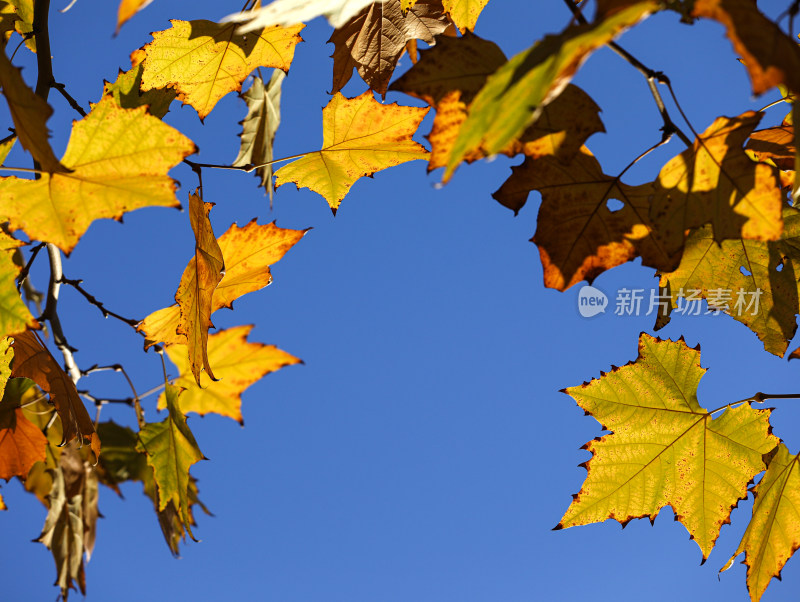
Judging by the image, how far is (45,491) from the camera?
127 cm

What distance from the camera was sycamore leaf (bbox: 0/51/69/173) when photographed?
16.3 inches

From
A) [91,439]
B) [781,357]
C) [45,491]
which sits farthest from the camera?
[45,491]

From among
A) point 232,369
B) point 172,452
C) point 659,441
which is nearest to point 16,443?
point 172,452

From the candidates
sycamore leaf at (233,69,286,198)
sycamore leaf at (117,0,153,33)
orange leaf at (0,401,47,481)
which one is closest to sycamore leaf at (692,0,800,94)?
sycamore leaf at (117,0,153,33)

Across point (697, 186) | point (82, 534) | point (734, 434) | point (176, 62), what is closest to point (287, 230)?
point (176, 62)

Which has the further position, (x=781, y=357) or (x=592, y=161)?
(x=781, y=357)

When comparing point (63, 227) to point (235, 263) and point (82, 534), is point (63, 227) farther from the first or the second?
point (82, 534)

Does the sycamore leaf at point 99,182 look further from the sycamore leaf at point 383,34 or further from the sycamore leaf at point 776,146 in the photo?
the sycamore leaf at point 776,146

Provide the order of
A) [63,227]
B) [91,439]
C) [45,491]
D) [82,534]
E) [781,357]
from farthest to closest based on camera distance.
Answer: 1. [45,491]
2. [82,534]
3. [91,439]
4. [781,357]
5. [63,227]

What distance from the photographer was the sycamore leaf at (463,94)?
0.39 metres

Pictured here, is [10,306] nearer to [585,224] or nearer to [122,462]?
[585,224]

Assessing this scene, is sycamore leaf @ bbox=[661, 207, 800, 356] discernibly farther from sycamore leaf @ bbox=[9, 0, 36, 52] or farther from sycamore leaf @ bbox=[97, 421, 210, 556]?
sycamore leaf @ bbox=[97, 421, 210, 556]

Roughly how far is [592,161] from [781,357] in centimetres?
29

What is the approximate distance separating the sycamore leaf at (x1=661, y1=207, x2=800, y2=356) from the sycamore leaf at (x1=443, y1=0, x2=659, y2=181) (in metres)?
0.37
